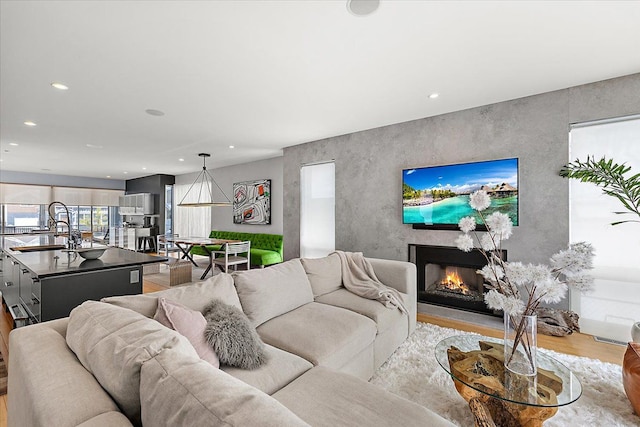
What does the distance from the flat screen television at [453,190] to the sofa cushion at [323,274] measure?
59.0 inches

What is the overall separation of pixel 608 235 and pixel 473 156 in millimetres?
1529

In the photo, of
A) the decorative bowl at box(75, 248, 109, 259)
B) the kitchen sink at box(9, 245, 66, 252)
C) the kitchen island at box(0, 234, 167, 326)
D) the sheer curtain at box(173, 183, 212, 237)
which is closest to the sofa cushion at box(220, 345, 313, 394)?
the kitchen island at box(0, 234, 167, 326)

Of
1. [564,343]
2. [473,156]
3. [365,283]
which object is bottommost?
[564,343]

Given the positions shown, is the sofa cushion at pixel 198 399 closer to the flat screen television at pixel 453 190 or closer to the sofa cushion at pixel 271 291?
the sofa cushion at pixel 271 291

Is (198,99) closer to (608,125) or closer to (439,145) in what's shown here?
(439,145)

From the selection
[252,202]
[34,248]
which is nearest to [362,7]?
[34,248]

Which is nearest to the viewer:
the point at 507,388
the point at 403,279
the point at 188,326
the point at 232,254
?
the point at 188,326

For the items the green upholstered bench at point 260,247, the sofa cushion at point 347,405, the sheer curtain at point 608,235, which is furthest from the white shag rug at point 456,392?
the green upholstered bench at point 260,247

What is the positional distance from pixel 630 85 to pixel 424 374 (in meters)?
3.36

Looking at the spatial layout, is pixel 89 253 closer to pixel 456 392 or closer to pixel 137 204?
pixel 456 392

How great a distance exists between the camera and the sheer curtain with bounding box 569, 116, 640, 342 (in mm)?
2779

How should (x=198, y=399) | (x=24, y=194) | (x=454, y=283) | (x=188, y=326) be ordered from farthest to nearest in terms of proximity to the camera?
(x=24, y=194)
(x=454, y=283)
(x=188, y=326)
(x=198, y=399)

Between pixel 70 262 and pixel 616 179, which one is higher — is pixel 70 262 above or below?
below

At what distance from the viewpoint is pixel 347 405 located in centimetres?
119
